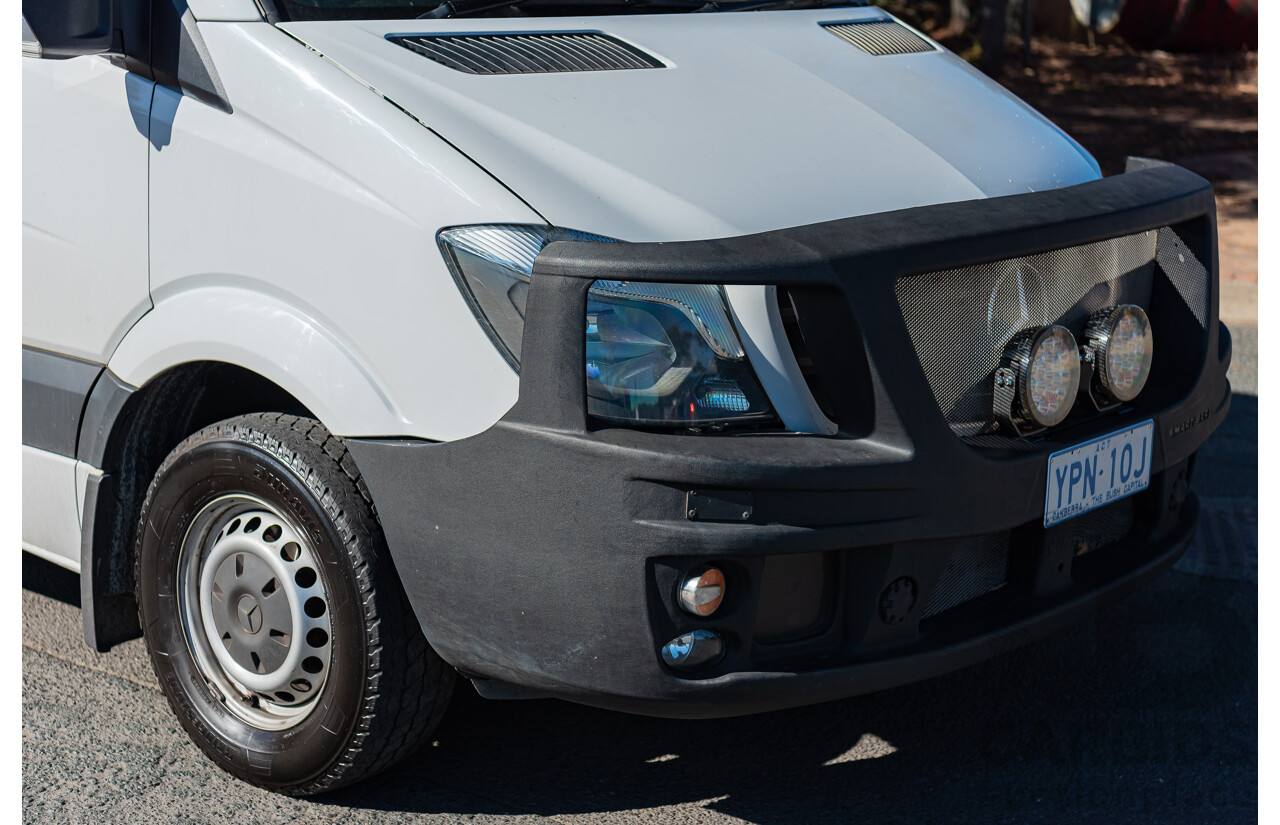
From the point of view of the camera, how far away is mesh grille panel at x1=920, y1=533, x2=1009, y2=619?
276 centimetres

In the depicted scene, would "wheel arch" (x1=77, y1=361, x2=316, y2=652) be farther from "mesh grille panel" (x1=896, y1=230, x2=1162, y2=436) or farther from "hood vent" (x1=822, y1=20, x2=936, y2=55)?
"hood vent" (x1=822, y1=20, x2=936, y2=55)

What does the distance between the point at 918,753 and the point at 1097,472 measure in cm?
88

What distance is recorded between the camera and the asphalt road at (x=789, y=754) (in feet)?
9.96

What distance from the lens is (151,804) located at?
3.02 m

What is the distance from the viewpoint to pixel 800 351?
2.54 meters

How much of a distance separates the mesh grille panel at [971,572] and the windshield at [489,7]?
5.48 ft

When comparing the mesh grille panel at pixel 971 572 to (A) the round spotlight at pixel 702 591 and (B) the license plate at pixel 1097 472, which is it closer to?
(B) the license plate at pixel 1097 472

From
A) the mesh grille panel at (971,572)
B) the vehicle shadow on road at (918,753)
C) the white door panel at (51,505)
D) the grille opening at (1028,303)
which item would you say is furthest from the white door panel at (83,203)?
the mesh grille panel at (971,572)

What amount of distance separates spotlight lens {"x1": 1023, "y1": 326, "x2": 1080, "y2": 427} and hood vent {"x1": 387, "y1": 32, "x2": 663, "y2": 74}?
112 cm

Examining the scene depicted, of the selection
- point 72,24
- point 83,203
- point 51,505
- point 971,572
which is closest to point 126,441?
point 51,505

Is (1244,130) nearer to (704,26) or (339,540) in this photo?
(704,26)

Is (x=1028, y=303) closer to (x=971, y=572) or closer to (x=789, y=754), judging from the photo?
(x=971, y=572)

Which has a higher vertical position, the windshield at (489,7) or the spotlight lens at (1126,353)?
the windshield at (489,7)

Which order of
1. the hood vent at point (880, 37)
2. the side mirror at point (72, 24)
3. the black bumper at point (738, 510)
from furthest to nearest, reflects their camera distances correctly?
the hood vent at point (880, 37) → the side mirror at point (72, 24) → the black bumper at point (738, 510)
